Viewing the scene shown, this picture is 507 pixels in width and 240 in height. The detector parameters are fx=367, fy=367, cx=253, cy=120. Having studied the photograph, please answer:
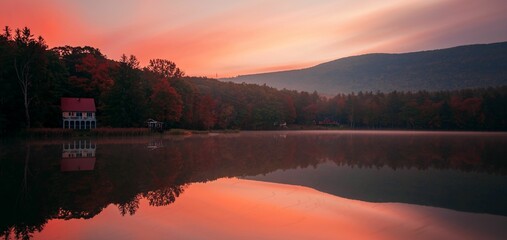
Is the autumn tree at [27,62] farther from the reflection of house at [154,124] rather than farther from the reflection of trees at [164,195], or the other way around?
the reflection of trees at [164,195]

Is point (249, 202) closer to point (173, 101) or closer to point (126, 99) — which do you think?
point (126, 99)

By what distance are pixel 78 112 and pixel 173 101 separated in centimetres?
1571

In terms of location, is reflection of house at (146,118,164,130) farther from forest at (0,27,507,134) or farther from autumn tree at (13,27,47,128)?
autumn tree at (13,27,47,128)

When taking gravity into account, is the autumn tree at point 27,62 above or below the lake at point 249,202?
above

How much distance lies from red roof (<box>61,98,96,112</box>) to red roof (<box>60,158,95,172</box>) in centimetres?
4127

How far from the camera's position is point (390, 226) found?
343 inches

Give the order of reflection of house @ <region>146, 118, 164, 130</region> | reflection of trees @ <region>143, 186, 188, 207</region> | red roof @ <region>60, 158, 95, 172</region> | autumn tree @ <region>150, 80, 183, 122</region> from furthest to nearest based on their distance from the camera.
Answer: autumn tree @ <region>150, 80, 183, 122</region>
reflection of house @ <region>146, 118, 164, 130</region>
red roof @ <region>60, 158, 95, 172</region>
reflection of trees @ <region>143, 186, 188, 207</region>

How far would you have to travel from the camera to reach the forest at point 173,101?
50656mm

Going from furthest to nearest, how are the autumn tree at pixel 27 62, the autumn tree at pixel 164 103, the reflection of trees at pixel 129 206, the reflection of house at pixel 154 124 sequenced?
1. the autumn tree at pixel 164 103
2. the reflection of house at pixel 154 124
3. the autumn tree at pixel 27 62
4. the reflection of trees at pixel 129 206

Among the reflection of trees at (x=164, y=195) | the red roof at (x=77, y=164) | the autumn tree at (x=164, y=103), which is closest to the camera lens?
the reflection of trees at (x=164, y=195)

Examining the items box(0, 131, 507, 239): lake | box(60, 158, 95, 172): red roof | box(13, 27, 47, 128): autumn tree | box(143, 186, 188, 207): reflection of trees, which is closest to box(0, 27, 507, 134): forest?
box(13, 27, 47, 128): autumn tree

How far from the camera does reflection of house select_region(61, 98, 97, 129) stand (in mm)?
58509

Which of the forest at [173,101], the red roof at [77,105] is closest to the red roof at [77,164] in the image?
the forest at [173,101]

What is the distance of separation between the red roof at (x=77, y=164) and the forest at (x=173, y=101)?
104 feet
